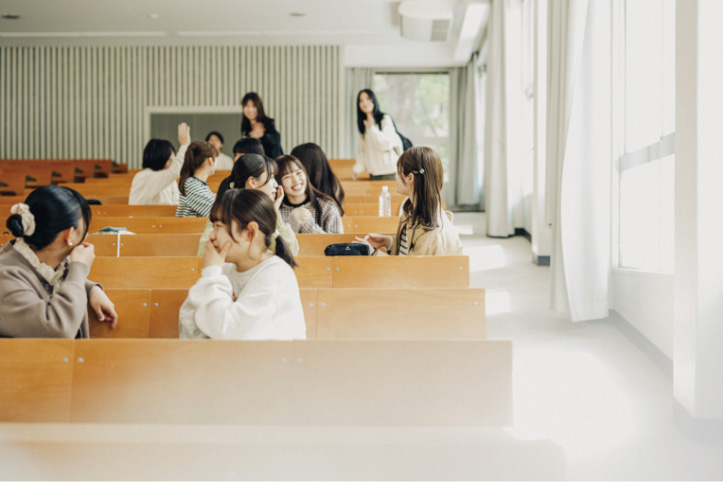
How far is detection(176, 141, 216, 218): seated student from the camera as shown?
4266 mm

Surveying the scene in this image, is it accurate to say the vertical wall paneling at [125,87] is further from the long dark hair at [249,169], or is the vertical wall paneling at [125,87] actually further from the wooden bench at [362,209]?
the long dark hair at [249,169]

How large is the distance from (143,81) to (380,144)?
6528 millimetres

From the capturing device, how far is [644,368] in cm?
330

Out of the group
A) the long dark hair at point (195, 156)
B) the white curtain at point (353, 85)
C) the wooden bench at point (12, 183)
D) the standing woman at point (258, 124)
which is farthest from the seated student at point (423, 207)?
the white curtain at point (353, 85)

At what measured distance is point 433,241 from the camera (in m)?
3.16

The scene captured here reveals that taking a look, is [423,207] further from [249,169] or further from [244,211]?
[244,211]

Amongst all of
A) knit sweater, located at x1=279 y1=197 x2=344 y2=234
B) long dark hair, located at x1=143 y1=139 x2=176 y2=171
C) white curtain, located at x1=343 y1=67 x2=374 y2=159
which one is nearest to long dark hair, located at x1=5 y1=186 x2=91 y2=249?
knit sweater, located at x1=279 y1=197 x2=344 y2=234

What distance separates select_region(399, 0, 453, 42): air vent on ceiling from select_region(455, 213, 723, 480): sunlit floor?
18.1 feet

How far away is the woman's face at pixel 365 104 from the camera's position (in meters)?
6.51

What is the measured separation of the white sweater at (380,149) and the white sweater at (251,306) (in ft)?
15.6

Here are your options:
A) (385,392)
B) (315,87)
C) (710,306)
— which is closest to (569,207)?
(710,306)

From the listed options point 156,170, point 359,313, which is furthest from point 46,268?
point 156,170

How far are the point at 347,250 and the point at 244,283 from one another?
1.22m

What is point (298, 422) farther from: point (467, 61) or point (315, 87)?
point (467, 61)
